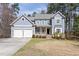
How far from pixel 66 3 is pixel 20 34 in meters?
0.68

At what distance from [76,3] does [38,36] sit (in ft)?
2.00

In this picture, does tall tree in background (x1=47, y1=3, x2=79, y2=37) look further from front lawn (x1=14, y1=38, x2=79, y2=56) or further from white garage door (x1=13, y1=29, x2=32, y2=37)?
white garage door (x1=13, y1=29, x2=32, y2=37)

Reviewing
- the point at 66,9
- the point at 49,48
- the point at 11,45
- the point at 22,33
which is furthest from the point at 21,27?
the point at 66,9

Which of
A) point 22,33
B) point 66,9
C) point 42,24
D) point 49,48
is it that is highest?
point 66,9

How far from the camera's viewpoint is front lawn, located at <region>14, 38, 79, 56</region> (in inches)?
1073

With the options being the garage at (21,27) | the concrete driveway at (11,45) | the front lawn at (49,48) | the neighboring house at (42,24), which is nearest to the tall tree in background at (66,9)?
the neighboring house at (42,24)

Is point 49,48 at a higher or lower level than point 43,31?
lower

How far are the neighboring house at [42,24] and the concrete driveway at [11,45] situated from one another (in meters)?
0.09

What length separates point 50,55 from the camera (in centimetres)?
2725

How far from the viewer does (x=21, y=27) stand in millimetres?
27344

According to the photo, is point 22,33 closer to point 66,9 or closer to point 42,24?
point 42,24

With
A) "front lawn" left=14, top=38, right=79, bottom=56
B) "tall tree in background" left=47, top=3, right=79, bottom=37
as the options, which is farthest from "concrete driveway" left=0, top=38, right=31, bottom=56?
"tall tree in background" left=47, top=3, right=79, bottom=37

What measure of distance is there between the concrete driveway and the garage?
68 millimetres

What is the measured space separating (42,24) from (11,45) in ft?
1.48
